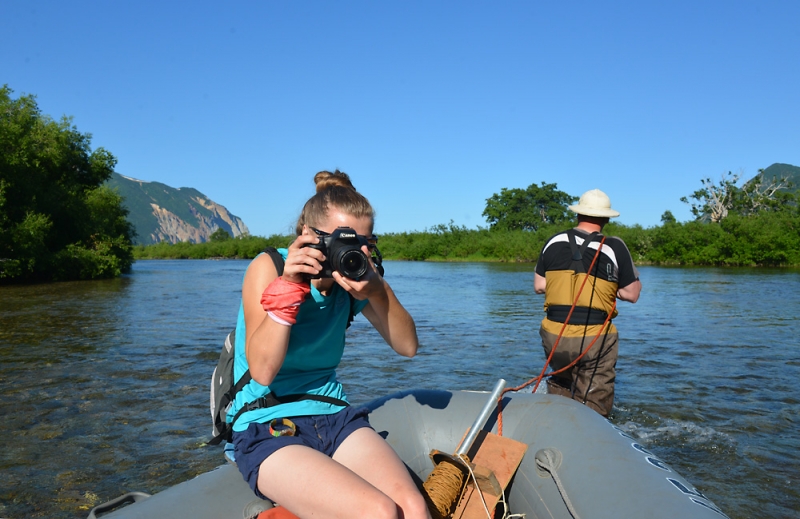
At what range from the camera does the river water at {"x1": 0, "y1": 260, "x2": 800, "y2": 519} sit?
3734 mm

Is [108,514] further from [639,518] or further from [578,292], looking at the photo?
[578,292]

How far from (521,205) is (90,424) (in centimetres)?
6100

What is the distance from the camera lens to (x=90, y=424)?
15.6 ft

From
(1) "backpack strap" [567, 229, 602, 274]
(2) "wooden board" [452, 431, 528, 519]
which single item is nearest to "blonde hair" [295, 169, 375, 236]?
(2) "wooden board" [452, 431, 528, 519]

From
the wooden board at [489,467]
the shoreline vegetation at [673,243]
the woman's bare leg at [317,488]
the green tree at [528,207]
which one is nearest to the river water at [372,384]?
the wooden board at [489,467]

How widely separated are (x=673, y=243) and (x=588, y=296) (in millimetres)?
36530

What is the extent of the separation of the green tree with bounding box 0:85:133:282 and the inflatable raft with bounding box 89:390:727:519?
68.4ft

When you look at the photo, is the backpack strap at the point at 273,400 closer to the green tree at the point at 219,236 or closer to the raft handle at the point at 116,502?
the raft handle at the point at 116,502

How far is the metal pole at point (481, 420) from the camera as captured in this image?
8.04 ft

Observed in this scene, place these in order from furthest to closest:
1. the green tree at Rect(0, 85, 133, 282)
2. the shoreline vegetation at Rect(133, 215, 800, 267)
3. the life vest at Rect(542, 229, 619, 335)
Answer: the shoreline vegetation at Rect(133, 215, 800, 267) → the green tree at Rect(0, 85, 133, 282) → the life vest at Rect(542, 229, 619, 335)

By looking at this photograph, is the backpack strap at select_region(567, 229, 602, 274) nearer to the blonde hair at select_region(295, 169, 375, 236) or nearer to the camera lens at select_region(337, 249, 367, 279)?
the blonde hair at select_region(295, 169, 375, 236)

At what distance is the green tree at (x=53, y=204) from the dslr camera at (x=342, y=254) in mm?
21381

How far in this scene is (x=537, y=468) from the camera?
2.46m

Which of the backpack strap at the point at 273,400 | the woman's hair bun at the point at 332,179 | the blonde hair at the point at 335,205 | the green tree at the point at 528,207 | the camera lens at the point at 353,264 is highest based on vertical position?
the green tree at the point at 528,207
